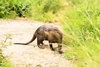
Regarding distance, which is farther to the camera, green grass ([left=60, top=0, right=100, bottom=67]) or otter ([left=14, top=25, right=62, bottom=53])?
otter ([left=14, top=25, right=62, bottom=53])

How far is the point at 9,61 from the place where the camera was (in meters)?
5.57

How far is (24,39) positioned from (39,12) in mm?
4181

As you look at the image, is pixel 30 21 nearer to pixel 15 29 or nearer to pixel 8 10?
pixel 8 10

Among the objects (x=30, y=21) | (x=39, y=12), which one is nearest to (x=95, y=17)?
(x=30, y=21)

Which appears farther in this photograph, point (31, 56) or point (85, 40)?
point (31, 56)

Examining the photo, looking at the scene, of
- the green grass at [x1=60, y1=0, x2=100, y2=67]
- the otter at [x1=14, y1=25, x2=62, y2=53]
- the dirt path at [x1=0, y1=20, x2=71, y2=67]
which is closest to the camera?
the green grass at [x1=60, y1=0, x2=100, y2=67]

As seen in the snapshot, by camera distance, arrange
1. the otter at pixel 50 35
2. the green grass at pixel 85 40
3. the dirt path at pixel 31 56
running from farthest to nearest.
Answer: the otter at pixel 50 35, the dirt path at pixel 31 56, the green grass at pixel 85 40

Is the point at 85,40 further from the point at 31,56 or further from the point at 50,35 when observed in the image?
the point at 31,56

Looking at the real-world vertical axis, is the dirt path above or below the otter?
below

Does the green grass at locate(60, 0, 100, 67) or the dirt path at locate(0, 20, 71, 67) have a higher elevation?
the green grass at locate(60, 0, 100, 67)

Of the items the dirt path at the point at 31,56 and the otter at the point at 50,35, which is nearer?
the dirt path at the point at 31,56

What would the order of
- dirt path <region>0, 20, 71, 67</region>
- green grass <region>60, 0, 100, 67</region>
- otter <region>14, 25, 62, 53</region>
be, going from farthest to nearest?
otter <region>14, 25, 62, 53</region> → dirt path <region>0, 20, 71, 67</region> → green grass <region>60, 0, 100, 67</region>

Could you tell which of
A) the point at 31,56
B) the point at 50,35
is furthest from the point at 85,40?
the point at 31,56

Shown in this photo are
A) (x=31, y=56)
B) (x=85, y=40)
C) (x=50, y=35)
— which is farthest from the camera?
(x=50, y=35)
